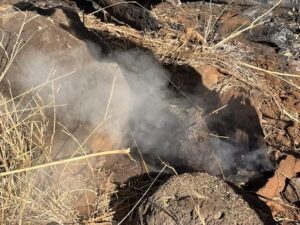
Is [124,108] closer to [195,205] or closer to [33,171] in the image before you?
[33,171]

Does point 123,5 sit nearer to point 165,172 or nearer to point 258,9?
point 258,9

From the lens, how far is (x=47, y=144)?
9.93 ft

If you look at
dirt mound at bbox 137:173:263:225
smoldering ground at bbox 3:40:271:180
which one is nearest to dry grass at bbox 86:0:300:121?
smoldering ground at bbox 3:40:271:180

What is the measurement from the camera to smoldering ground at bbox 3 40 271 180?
9.98ft

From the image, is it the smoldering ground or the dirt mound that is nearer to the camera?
the dirt mound

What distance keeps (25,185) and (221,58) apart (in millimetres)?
2231

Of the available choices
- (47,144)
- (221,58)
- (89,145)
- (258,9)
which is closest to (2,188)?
(47,144)

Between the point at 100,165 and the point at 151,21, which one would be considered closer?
the point at 100,165

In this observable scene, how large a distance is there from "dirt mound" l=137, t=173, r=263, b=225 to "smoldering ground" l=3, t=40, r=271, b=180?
1.55 feet

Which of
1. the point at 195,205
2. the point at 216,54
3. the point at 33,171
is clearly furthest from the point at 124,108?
the point at 216,54

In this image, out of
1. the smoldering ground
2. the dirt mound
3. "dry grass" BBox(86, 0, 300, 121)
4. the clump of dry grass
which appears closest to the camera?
the dirt mound

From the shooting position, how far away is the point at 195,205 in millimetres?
2617

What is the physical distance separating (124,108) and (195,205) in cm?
90

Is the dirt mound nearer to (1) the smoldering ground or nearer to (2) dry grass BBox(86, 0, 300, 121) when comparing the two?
(1) the smoldering ground
